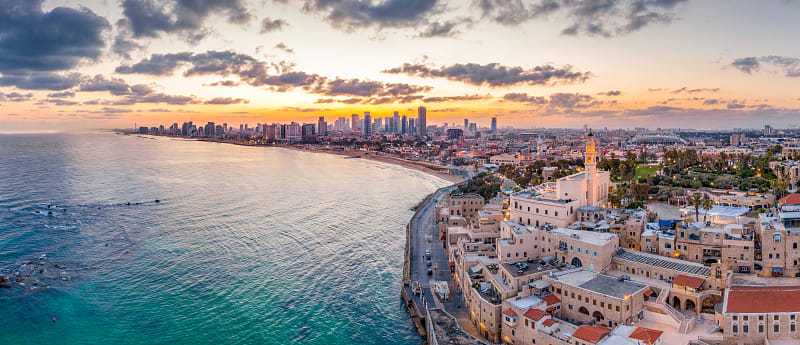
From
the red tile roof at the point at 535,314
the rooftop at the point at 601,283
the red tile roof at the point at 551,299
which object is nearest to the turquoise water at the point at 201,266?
the red tile roof at the point at 535,314

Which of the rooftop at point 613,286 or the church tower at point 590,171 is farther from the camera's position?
the church tower at point 590,171

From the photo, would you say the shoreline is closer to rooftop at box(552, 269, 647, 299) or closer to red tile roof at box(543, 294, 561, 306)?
rooftop at box(552, 269, 647, 299)

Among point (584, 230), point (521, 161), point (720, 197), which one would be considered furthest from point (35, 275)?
point (521, 161)

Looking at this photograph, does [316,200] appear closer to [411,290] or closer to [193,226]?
[193,226]

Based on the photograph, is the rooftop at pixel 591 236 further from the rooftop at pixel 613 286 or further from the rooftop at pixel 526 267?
the rooftop at pixel 613 286

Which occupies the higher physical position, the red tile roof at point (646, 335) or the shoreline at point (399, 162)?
the shoreline at point (399, 162)

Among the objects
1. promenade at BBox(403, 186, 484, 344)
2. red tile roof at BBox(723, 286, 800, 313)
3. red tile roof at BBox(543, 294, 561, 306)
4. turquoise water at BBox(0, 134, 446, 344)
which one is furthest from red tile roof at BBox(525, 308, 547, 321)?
red tile roof at BBox(723, 286, 800, 313)

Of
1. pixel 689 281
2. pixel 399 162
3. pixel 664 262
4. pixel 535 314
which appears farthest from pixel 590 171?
pixel 399 162
